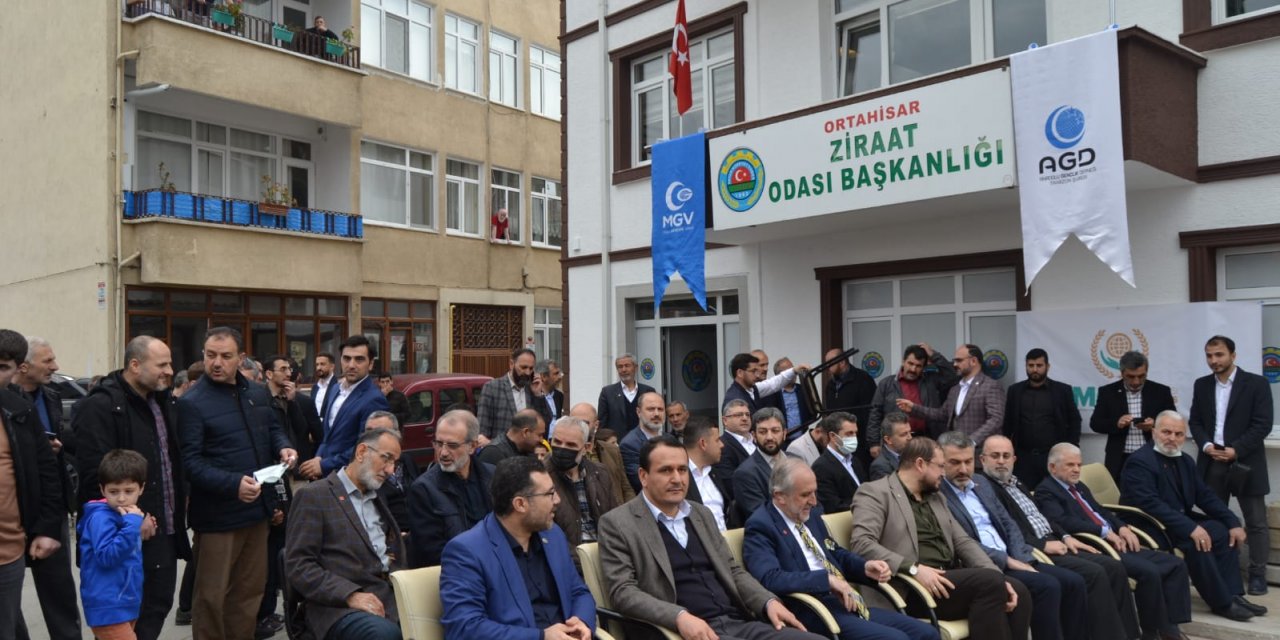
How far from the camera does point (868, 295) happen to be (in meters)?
11.2

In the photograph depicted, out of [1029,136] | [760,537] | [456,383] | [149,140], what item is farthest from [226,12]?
[760,537]

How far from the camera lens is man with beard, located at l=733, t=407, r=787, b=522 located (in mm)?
6520

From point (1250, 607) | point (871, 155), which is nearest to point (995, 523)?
point (1250, 607)

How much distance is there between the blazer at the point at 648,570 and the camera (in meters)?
4.86

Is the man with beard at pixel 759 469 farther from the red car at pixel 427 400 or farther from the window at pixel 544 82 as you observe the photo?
the window at pixel 544 82

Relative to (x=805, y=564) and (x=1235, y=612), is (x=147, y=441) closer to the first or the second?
(x=805, y=564)

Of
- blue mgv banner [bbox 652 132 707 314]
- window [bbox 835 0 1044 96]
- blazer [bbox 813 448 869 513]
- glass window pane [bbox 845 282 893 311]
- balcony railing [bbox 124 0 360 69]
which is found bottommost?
blazer [bbox 813 448 869 513]

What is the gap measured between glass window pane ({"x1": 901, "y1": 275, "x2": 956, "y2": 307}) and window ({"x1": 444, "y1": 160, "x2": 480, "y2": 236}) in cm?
1439

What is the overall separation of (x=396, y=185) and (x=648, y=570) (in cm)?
1847

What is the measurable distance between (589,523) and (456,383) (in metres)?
7.60

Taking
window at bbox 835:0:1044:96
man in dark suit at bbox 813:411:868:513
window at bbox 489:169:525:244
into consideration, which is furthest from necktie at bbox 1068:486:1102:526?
window at bbox 489:169:525:244

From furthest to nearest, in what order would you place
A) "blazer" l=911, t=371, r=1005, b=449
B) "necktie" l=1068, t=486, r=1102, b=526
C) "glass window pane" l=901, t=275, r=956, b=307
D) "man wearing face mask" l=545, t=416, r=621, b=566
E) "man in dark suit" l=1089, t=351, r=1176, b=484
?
"glass window pane" l=901, t=275, r=956, b=307 < "blazer" l=911, t=371, r=1005, b=449 < "man in dark suit" l=1089, t=351, r=1176, b=484 < "necktie" l=1068, t=486, r=1102, b=526 < "man wearing face mask" l=545, t=416, r=621, b=566

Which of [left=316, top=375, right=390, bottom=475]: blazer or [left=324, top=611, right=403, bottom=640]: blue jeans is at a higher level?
[left=316, top=375, right=390, bottom=475]: blazer

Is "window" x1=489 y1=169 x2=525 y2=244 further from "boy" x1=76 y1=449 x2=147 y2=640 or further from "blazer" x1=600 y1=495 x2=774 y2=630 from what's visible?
"blazer" x1=600 y1=495 x2=774 y2=630
